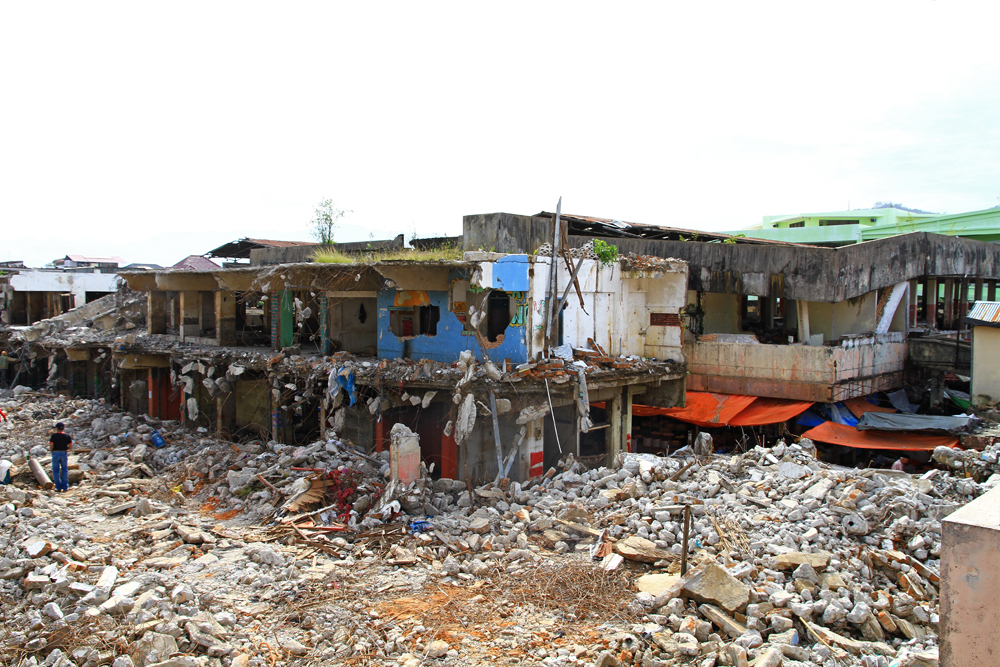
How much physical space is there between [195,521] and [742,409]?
14.0 meters

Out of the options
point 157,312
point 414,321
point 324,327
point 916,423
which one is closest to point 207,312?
point 157,312

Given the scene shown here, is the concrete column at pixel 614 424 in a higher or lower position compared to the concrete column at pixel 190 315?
lower

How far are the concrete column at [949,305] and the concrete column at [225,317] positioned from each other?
25.3 metres

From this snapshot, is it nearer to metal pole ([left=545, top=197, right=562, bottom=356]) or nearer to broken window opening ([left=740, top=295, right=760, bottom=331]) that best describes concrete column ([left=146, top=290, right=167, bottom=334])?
metal pole ([left=545, top=197, right=562, bottom=356])

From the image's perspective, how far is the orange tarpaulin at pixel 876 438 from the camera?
47.7 ft

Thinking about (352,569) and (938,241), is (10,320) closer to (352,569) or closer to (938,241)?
(352,569)

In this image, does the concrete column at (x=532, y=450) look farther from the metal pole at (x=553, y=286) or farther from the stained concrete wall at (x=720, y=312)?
the stained concrete wall at (x=720, y=312)

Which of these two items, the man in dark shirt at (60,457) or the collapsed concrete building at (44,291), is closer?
the man in dark shirt at (60,457)

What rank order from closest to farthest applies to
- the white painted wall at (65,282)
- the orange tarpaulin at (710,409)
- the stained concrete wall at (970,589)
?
the stained concrete wall at (970,589) < the orange tarpaulin at (710,409) < the white painted wall at (65,282)

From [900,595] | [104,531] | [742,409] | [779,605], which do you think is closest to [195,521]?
[104,531]

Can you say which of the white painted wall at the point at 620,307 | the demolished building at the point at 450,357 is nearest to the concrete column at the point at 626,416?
the demolished building at the point at 450,357

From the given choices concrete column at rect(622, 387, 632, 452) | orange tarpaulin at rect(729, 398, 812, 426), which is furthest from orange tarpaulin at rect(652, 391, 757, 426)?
concrete column at rect(622, 387, 632, 452)

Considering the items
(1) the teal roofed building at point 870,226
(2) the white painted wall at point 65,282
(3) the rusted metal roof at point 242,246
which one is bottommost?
(2) the white painted wall at point 65,282

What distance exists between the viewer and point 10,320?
101 feet
